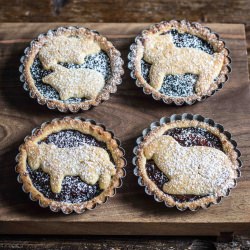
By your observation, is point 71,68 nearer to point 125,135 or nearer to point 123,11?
point 125,135

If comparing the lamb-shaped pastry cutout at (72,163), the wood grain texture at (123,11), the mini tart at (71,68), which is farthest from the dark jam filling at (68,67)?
the wood grain texture at (123,11)

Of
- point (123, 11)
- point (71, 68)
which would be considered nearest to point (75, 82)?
point (71, 68)

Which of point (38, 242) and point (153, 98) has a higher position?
point (153, 98)

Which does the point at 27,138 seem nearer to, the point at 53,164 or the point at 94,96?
the point at 53,164

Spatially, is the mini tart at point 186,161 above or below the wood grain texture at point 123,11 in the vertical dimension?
below

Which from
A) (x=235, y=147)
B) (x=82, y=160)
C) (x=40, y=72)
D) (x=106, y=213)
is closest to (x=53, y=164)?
(x=82, y=160)

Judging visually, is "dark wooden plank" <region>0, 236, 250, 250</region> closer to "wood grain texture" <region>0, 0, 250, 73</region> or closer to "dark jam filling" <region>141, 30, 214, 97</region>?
"dark jam filling" <region>141, 30, 214, 97</region>

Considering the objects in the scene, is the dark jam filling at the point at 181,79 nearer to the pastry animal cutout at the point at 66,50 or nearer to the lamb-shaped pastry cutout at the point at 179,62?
the lamb-shaped pastry cutout at the point at 179,62
